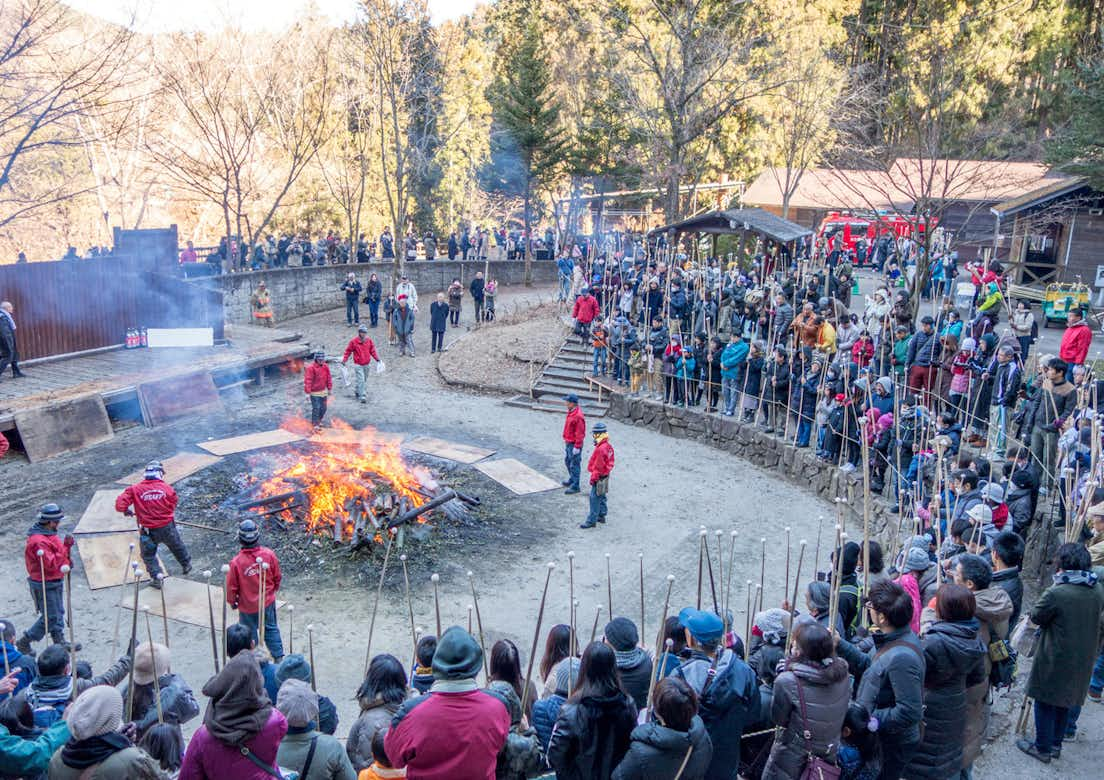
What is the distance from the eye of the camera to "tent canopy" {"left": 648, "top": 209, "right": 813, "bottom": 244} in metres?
22.2

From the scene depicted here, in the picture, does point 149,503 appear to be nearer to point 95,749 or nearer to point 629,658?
point 95,749

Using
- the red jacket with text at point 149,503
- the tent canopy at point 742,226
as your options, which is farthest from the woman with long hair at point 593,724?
the tent canopy at point 742,226

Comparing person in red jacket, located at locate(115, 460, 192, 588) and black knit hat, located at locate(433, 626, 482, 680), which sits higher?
black knit hat, located at locate(433, 626, 482, 680)

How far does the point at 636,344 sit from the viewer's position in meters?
17.8

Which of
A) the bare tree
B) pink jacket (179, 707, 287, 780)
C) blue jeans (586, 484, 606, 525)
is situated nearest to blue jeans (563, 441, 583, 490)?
blue jeans (586, 484, 606, 525)

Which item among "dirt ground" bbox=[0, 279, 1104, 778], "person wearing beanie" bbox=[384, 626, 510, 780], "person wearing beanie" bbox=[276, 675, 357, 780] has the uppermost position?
"person wearing beanie" bbox=[384, 626, 510, 780]

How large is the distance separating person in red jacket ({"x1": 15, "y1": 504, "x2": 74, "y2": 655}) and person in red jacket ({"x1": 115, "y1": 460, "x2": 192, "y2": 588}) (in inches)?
41.1

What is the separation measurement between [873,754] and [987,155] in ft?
131

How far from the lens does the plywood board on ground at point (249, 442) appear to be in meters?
14.2

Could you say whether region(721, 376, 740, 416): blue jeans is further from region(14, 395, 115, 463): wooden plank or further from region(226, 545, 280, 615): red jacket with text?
region(14, 395, 115, 463): wooden plank

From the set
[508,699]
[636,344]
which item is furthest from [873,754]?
[636,344]

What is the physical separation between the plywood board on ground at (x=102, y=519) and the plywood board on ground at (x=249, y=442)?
86.0 inches

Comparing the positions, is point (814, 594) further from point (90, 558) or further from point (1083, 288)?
point (1083, 288)

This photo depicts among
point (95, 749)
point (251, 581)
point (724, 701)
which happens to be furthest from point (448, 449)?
point (95, 749)
